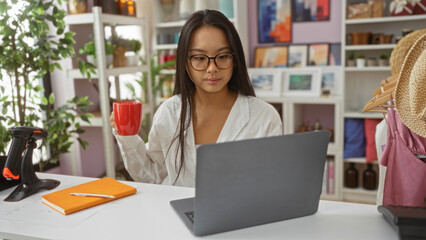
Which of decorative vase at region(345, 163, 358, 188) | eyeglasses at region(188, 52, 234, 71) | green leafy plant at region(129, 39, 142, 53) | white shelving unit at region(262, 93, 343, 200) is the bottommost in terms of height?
decorative vase at region(345, 163, 358, 188)

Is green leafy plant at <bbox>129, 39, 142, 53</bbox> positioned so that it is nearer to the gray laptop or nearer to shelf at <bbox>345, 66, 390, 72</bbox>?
shelf at <bbox>345, 66, 390, 72</bbox>

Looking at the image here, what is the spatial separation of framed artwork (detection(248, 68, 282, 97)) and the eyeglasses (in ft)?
7.04

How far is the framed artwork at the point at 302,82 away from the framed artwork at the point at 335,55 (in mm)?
157

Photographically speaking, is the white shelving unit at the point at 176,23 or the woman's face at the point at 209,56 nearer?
the woman's face at the point at 209,56

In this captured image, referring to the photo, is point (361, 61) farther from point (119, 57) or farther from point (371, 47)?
point (119, 57)

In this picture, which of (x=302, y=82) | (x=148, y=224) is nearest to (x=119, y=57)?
(x=302, y=82)

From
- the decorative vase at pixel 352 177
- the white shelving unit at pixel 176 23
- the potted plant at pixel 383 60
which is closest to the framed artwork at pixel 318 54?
the potted plant at pixel 383 60

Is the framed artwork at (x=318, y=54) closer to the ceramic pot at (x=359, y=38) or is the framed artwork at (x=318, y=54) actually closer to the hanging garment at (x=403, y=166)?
the ceramic pot at (x=359, y=38)

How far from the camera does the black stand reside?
1290 mm

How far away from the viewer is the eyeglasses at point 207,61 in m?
1.47

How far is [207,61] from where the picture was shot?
4.83 ft

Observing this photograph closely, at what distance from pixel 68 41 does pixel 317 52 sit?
7.29ft

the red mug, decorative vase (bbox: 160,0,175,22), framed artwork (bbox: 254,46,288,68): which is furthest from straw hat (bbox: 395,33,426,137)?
decorative vase (bbox: 160,0,175,22)

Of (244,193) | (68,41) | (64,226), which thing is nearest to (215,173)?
(244,193)
